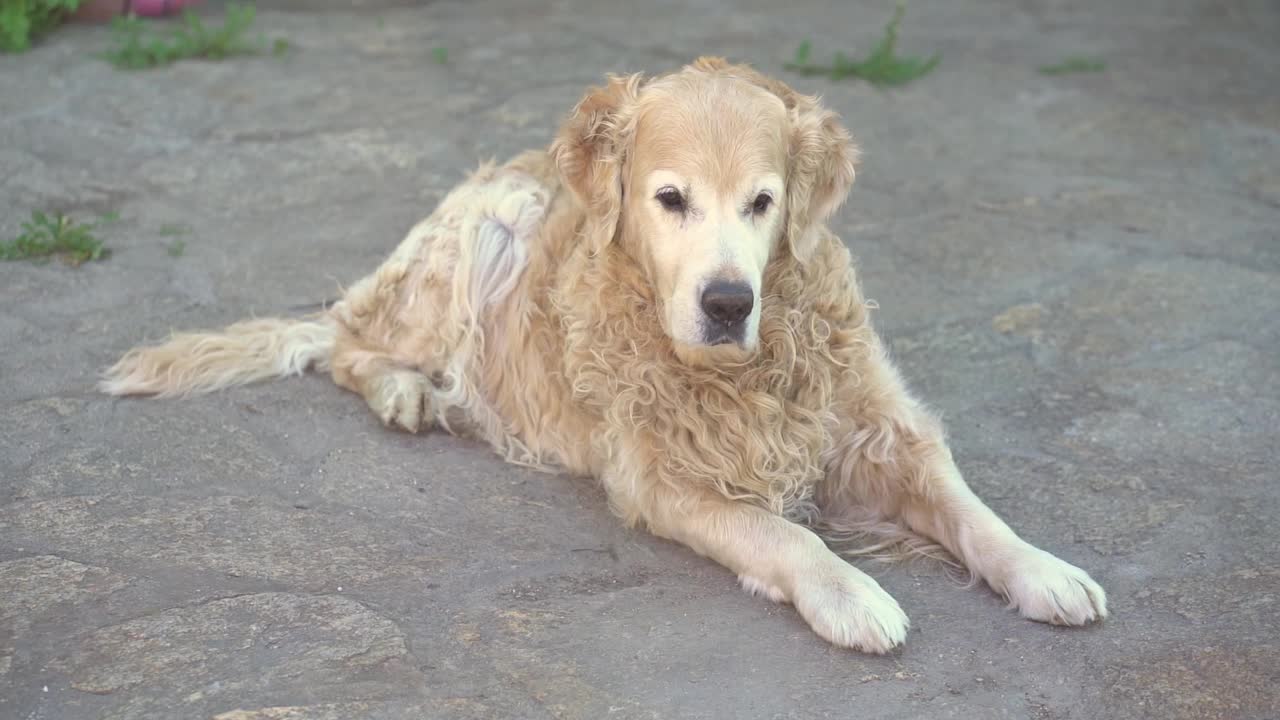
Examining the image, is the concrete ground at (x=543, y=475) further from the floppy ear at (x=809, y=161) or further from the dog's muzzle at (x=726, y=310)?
the floppy ear at (x=809, y=161)

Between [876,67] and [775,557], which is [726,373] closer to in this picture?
[775,557]

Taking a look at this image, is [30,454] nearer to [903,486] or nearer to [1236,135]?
[903,486]

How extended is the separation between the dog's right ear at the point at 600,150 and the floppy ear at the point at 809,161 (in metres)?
0.25

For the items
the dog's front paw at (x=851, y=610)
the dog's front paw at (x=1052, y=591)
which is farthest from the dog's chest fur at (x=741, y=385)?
the dog's front paw at (x=1052, y=591)

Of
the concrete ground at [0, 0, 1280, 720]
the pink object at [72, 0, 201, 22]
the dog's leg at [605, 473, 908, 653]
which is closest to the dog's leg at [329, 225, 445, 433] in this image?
the concrete ground at [0, 0, 1280, 720]

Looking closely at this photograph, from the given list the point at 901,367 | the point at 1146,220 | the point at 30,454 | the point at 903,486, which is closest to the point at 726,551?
the point at 903,486

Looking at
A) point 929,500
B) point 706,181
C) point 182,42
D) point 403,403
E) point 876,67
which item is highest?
point 706,181

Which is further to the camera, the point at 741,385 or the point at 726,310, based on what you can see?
the point at 741,385

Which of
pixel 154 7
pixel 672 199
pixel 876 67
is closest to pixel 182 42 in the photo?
pixel 154 7

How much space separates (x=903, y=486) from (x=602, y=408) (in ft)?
2.89

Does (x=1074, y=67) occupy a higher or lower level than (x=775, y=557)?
higher

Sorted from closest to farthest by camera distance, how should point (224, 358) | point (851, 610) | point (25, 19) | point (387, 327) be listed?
point (851, 610) → point (224, 358) → point (387, 327) → point (25, 19)

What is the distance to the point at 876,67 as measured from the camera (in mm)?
7398

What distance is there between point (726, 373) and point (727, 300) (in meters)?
0.42
